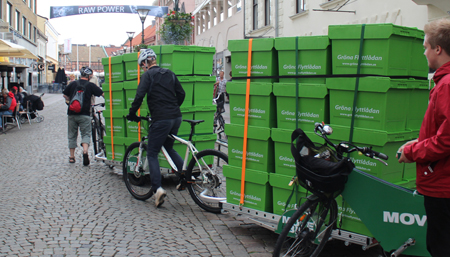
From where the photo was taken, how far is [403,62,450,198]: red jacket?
8.40 ft

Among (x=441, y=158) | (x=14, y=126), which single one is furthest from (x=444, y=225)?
→ (x=14, y=126)

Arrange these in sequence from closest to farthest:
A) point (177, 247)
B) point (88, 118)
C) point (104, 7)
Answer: point (177, 247), point (88, 118), point (104, 7)

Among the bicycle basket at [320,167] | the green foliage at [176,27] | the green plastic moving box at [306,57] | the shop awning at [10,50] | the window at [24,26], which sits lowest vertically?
the bicycle basket at [320,167]

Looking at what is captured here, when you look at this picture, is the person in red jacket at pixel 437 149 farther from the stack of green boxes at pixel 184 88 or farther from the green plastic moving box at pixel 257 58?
the stack of green boxes at pixel 184 88

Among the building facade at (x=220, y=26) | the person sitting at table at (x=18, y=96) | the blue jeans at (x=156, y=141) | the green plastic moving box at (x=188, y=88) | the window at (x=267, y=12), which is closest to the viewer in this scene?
the blue jeans at (x=156, y=141)

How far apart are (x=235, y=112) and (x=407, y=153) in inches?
88.1

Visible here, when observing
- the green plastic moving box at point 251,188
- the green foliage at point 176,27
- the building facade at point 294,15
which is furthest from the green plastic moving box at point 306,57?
the green foliage at point 176,27

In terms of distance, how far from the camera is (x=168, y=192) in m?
6.74

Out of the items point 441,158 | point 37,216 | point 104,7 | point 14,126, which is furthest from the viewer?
point 104,7

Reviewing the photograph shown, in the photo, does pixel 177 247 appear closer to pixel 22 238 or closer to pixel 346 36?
pixel 22 238

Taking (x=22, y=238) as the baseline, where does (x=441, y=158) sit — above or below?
above

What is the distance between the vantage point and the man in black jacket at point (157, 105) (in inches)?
227

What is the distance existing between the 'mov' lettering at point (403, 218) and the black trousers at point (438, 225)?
56cm

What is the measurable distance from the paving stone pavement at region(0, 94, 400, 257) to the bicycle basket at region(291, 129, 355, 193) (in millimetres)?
1027
